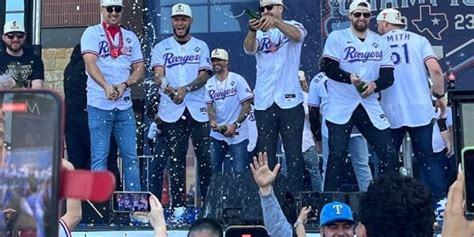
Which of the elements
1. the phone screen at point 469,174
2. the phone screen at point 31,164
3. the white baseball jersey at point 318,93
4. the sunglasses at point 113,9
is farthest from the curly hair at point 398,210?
the white baseball jersey at point 318,93

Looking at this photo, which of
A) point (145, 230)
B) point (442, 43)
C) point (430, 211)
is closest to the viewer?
point (430, 211)

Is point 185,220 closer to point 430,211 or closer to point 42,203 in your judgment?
point 430,211

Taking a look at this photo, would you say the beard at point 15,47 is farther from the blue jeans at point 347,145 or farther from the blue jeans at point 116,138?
the blue jeans at point 347,145

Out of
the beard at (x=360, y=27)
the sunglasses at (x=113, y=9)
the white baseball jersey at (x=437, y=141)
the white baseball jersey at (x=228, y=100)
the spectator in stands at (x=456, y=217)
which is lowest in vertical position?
the spectator in stands at (x=456, y=217)

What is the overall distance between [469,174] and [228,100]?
4.22 m

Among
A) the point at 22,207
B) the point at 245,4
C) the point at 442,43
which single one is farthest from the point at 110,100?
the point at 22,207

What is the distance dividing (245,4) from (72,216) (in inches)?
192

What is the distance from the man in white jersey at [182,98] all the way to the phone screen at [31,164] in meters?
4.42

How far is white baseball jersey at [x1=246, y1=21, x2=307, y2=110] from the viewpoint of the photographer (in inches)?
225

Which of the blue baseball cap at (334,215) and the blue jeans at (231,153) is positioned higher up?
the blue jeans at (231,153)

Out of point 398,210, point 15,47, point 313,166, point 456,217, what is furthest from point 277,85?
point 456,217

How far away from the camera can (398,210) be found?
2.29 metres

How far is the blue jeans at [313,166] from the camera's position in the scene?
6742mm

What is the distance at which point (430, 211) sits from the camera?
2340 millimetres
